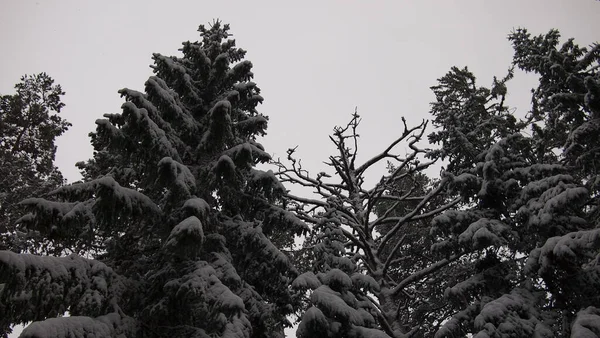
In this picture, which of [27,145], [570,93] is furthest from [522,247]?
[27,145]

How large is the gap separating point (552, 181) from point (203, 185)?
7779 mm

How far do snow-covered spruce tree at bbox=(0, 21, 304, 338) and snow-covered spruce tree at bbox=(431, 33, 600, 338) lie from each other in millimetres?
4077

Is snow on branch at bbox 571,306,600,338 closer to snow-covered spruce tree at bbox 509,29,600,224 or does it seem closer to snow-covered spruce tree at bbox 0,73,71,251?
snow-covered spruce tree at bbox 509,29,600,224

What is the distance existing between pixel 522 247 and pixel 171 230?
821cm

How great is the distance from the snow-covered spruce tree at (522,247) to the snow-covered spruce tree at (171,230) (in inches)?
160

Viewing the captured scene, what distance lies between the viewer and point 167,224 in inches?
301

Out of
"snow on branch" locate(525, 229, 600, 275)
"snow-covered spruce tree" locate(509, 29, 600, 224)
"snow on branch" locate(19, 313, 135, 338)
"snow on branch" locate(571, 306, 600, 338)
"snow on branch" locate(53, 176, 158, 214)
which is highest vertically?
"snow-covered spruce tree" locate(509, 29, 600, 224)

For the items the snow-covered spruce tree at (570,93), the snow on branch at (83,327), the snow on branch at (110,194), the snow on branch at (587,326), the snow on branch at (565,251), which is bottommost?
the snow on branch at (83,327)

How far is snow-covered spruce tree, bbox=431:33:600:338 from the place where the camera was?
21.0ft

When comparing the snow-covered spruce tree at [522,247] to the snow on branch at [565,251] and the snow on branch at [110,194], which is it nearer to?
the snow on branch at [565,251]

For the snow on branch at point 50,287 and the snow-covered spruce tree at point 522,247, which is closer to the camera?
the snow on branch at point 50,287

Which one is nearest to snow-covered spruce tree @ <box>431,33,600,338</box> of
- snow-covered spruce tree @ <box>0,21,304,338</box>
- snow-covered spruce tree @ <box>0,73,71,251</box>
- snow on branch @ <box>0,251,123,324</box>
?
snow-covered spruce tree @ <box>0,21,304,338</box>

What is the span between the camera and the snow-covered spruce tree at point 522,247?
6.41 metres

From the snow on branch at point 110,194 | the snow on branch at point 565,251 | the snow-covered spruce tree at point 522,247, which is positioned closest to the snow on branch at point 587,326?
the snow-covered spruce tree at point 522,247
